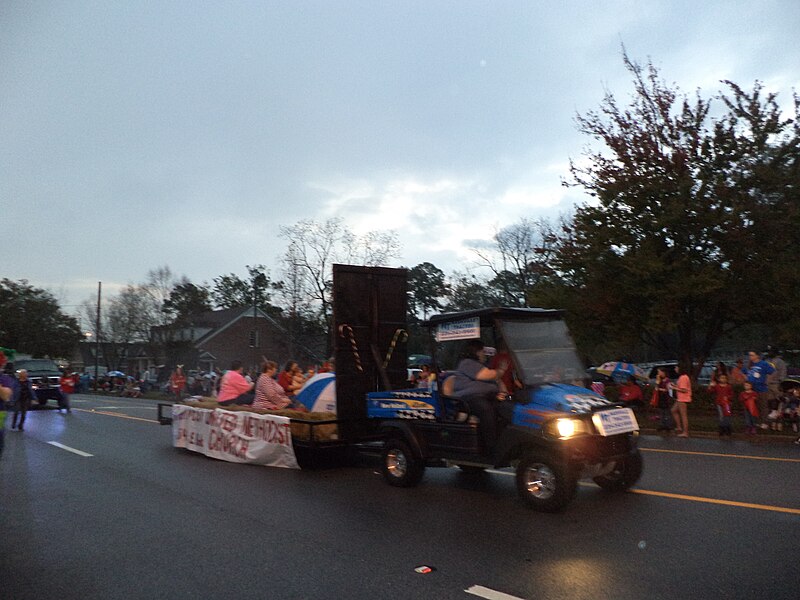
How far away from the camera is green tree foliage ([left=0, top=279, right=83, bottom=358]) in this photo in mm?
61844

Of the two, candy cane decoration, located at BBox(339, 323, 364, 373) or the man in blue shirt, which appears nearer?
candy cane decoration, located at BBox(339, 323, 364, 373)

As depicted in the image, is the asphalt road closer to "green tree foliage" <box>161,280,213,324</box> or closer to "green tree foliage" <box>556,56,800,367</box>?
"green tree foliage" <box>556,56,800,367</box>

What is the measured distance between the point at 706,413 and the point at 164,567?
1967 centimetres

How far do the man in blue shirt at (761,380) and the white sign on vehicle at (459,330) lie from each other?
10.6 metres

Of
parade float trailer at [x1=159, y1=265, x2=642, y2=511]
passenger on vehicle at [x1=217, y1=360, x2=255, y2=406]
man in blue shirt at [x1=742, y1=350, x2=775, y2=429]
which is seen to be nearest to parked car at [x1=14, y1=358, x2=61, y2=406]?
passenger on vehicle at [x1=217, y1=360, x2=255, y2=406]

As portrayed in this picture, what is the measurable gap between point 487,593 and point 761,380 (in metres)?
13.6

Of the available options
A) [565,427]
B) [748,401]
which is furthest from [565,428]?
[748,401]

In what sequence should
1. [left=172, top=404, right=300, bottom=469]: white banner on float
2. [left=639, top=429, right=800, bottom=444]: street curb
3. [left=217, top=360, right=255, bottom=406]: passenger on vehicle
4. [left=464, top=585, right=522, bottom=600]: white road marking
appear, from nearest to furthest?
[left=464, top=585, right=522, bottom=600]: white road marking → [left=172, top=404, right=300, bottom=469]: white banner on float → [left=217, top=360, right=255, bottom=406]: passenger on vehicle → [left=639, top=429, right=800, bottom=444]: street curb

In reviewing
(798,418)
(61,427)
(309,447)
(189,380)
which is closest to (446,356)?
(309,447)

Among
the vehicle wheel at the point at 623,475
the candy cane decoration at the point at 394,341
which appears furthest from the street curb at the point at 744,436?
the candy cane decoration at the point at 394,341

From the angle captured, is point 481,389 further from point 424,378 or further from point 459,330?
point 424,378

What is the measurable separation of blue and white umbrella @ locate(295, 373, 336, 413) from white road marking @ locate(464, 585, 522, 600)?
20.6 feet

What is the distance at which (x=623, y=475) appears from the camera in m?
8.09

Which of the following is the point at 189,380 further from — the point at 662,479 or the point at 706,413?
the point at 662,479
